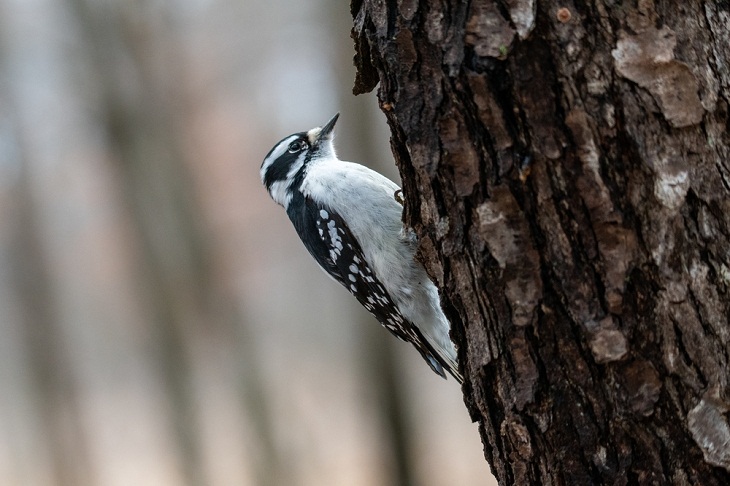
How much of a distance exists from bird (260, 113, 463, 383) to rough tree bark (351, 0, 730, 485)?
1.70 meters

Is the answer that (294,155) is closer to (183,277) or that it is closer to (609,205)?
(609,205)

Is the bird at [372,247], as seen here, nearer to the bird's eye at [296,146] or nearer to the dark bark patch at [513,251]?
the bird's eye at [296,146]

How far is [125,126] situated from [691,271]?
5808mm

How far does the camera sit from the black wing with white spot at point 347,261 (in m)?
3.35

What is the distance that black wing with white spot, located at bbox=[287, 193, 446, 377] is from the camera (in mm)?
3346

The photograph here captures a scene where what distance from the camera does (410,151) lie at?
152cm

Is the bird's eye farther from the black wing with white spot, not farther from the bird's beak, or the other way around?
the black wing with white spot

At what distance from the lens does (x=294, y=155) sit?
3840mm

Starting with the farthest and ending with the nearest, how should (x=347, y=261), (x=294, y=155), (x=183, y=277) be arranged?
1. (x=183, y=277)
2. (x=294, y=155)
3. (x=347, y=261)

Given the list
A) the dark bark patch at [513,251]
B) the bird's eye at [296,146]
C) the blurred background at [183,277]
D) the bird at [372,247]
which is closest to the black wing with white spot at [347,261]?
the bird at [372,247]

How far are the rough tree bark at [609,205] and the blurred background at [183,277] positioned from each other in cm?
480

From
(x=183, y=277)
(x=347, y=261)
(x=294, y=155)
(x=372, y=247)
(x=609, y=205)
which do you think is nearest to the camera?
Answer: (x=609, y=205)

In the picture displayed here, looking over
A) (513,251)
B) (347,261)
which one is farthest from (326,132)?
(513,251)

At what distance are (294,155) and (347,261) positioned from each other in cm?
77
